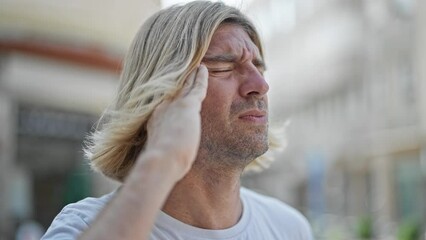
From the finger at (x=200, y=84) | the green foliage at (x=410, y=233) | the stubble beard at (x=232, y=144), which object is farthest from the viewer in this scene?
the green foliage at (x=410, y=233)

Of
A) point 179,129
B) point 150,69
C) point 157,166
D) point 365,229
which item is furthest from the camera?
point 365,229

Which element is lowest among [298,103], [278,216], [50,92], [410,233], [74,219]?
[298,103]

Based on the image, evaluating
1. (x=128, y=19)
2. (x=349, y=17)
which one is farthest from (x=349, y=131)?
(x=128, y=19)

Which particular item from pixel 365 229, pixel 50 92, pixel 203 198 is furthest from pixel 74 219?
pixel 365 229

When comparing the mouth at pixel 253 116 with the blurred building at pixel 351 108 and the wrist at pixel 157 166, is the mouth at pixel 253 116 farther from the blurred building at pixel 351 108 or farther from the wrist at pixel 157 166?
the blurred building at pixel 351 108

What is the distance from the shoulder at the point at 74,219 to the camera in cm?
207

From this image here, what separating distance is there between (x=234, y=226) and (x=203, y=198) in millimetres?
138

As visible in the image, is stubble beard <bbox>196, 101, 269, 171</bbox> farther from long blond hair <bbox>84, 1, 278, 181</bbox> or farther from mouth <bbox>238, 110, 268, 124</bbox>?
long blond hair <bbox>84, 1, 278, 181</bbox>

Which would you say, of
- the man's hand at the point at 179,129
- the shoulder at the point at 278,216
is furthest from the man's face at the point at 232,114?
the shoulder at the point at 278,216

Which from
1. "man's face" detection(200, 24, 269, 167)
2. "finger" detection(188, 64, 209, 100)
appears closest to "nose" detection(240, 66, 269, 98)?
"man's face" detection(200, 24, 269, 167)

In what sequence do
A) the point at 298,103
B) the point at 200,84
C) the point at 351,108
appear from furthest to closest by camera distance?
the point at 298,103
the point at 351,108
the point at 200,84

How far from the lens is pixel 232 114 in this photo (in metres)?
2.24

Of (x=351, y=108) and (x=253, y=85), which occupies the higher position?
(x=253, y=85)

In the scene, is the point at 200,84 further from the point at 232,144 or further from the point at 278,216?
the point at 278,216
